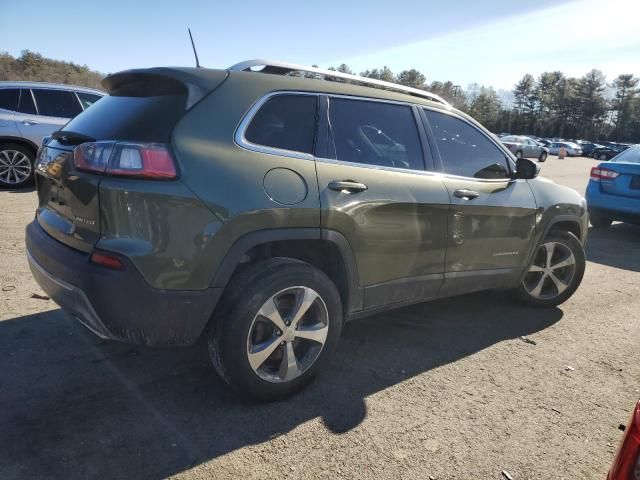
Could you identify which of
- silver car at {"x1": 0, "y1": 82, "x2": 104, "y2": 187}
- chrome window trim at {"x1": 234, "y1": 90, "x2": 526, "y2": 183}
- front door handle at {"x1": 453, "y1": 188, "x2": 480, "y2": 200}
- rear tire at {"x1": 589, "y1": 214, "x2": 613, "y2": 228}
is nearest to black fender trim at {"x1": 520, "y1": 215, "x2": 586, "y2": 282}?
front door handle at {"x1": 453, "y1": 188, "x2": 480, "y2": 200}

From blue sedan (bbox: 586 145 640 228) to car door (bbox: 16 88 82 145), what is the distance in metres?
9.52

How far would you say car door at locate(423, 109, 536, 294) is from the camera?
3.43 metres

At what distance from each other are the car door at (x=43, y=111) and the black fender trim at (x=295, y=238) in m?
7.67

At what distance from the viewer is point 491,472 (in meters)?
2.27

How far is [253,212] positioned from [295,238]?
0.30 metres

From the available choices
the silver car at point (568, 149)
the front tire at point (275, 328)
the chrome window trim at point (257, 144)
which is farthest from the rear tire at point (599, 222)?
the silver car at point (568, 149)

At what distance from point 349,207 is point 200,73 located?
1.11 meters

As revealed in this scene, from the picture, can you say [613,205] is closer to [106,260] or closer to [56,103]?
[106,260]

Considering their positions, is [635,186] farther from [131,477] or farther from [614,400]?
[131,477]

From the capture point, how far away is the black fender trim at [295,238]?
2418 millimetres

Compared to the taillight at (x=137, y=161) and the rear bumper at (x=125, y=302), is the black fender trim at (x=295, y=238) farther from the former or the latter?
the taillight at (x=137, y=161)

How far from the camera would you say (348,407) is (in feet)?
8.93

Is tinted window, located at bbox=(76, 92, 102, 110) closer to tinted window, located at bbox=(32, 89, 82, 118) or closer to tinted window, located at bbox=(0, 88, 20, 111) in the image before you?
tinted window, located at bbox=(32, 89, 82, 118)

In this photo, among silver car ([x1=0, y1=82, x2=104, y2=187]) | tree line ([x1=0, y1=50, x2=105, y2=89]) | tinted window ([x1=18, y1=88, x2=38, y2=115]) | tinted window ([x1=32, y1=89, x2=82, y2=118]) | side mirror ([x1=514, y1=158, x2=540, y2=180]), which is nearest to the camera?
side mirror ([x1=514, y1=158, x2=540, y2=180])
